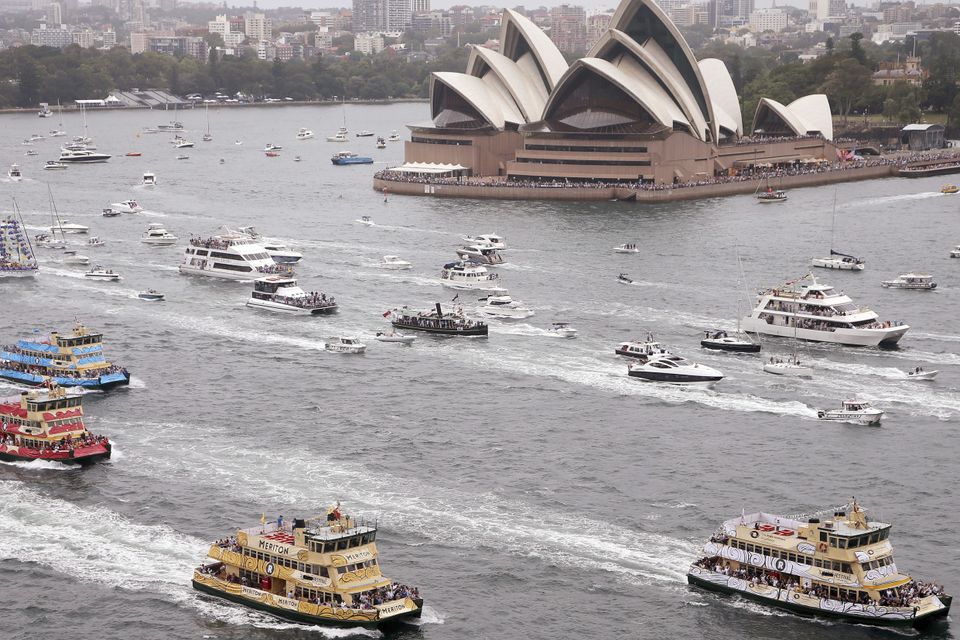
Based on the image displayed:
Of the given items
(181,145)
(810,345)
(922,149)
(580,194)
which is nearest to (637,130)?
(580,194)

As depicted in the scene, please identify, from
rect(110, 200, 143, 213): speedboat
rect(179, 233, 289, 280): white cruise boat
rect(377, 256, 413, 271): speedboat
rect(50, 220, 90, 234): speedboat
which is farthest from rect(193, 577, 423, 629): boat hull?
rect(110, 200, 143, 213): speedboat

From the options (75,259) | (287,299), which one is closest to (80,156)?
(75,259)

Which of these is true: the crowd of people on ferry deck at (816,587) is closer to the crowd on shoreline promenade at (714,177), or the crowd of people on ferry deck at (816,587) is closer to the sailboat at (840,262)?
the sailboat at (840,262)

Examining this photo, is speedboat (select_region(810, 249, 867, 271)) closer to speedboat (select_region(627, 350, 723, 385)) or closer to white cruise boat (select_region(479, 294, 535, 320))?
white cruise boat (select_region(479, 294, 535, 320))

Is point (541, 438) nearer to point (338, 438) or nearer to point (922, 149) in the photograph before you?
point (338, 438)

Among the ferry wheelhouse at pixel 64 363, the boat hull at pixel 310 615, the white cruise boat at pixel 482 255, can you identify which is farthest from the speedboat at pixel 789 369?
the white cruise boat at pixel 482 255
